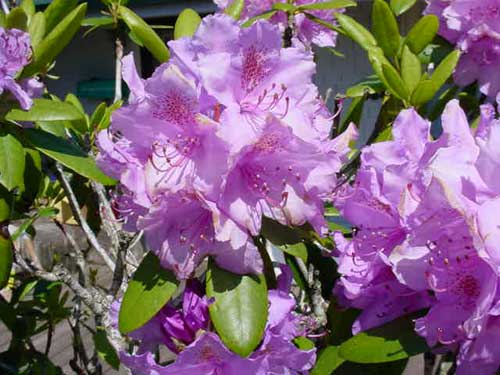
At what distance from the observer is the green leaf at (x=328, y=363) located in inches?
40.4

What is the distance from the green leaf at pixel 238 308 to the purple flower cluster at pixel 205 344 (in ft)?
0.13

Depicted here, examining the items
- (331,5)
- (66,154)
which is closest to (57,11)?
(66,154)

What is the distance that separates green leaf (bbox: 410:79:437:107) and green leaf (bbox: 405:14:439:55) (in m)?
0.17

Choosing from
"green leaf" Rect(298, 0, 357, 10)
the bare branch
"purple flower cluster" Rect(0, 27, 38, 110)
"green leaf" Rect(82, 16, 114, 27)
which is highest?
"purple flower cluster" Rect(0, 27, 38, 110)

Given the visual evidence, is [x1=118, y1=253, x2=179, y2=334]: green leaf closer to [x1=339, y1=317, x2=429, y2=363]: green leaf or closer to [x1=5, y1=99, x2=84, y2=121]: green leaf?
[x1=339, y1=317, x2=429, y2=363]: green leaf

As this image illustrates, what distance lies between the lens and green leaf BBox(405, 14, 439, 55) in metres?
1.40

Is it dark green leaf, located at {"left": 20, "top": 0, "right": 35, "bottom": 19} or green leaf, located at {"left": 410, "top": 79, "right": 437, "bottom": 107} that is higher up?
dark green leaf, located at {"left": 20, "top": 0, "right": 35, "bottom": 19}

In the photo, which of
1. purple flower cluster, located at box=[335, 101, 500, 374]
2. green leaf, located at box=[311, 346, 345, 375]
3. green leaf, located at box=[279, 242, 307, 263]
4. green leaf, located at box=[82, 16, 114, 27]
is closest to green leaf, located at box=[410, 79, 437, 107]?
purple flower cluster, located at box=[335, 101, 500, 374]

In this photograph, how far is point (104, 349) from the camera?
1923mm

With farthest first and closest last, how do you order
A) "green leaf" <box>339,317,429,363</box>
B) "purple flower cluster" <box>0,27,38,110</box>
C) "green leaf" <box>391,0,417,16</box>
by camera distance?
"green leaf" <box>391,0,417,16</box> < "purple flower cluster" <box>0,27,38,110</box> < "green leaf" <box>339,317,429,363</box>

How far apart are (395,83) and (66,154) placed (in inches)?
27.1

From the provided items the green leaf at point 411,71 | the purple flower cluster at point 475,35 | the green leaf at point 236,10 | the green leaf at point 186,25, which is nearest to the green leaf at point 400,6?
the purple flower cluster at point 475,35

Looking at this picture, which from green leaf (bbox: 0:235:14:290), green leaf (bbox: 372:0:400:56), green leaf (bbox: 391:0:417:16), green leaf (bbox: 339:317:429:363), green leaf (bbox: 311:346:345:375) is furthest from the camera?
green leaf (bbox: 391:0:417:16)

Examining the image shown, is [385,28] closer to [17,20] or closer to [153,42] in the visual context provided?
[153,42]
